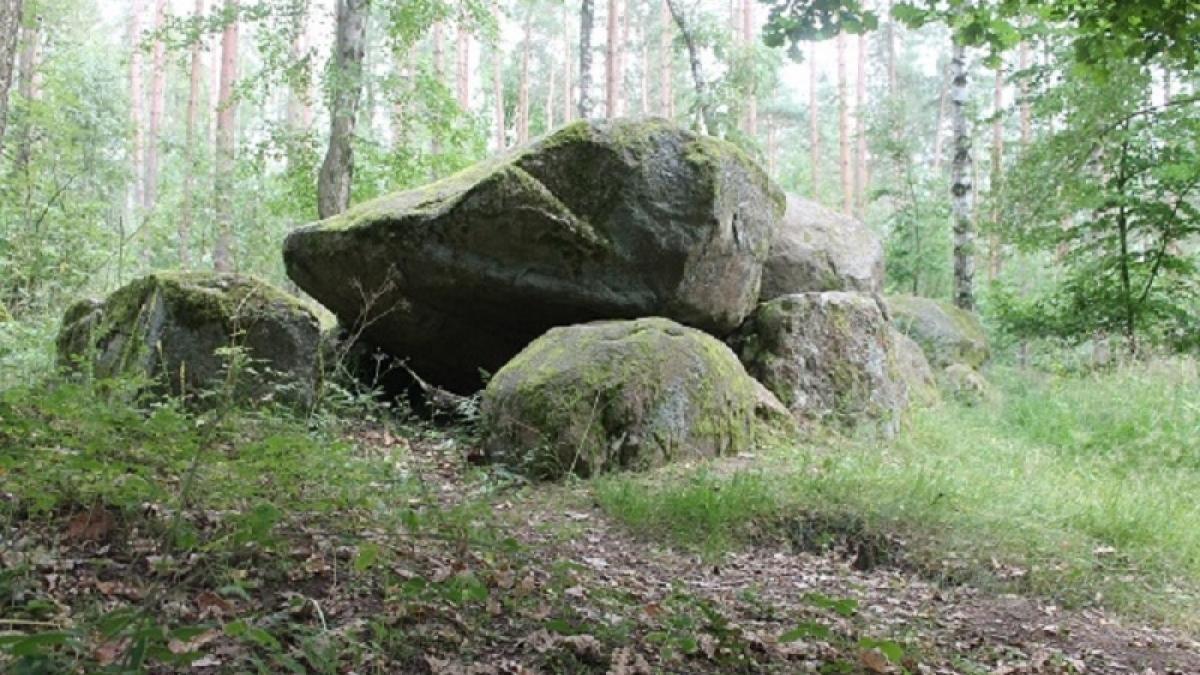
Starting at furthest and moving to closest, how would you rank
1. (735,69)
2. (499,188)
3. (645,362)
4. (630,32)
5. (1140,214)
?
(630,32)
(735,69)
(1140,214)
(499,188)
(645,362)

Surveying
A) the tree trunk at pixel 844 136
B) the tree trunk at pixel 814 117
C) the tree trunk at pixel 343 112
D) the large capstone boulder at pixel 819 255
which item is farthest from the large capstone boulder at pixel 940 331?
the tree trunk at pixel 814 117

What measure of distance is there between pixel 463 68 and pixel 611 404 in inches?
810

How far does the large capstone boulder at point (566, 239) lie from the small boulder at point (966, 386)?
3.81 metres

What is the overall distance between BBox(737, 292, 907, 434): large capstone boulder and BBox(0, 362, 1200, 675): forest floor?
2.41 metres

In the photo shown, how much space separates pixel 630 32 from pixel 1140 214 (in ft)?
73.6

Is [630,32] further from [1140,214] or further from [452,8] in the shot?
[1140,214]

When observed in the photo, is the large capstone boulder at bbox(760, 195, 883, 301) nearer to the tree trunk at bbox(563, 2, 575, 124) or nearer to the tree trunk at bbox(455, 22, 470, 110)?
the tree trunk at bbox(455, 22, 470, 110)

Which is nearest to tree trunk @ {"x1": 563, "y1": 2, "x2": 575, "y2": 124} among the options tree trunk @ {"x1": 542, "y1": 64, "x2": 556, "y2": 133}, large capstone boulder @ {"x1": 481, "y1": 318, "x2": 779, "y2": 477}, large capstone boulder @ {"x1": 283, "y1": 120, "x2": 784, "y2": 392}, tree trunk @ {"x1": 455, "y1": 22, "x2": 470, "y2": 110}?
tree trunk @ {"x1": 542, "y1": 64, "x2": 556, "y2": 133}

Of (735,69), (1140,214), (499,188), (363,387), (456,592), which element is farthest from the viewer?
(735,69)

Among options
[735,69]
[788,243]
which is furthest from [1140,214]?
[735,69]

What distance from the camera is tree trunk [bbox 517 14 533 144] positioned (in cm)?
2794

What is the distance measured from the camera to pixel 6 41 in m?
4.03

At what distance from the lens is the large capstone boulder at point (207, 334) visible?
6133 mm

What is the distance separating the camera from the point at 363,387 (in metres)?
7.63
